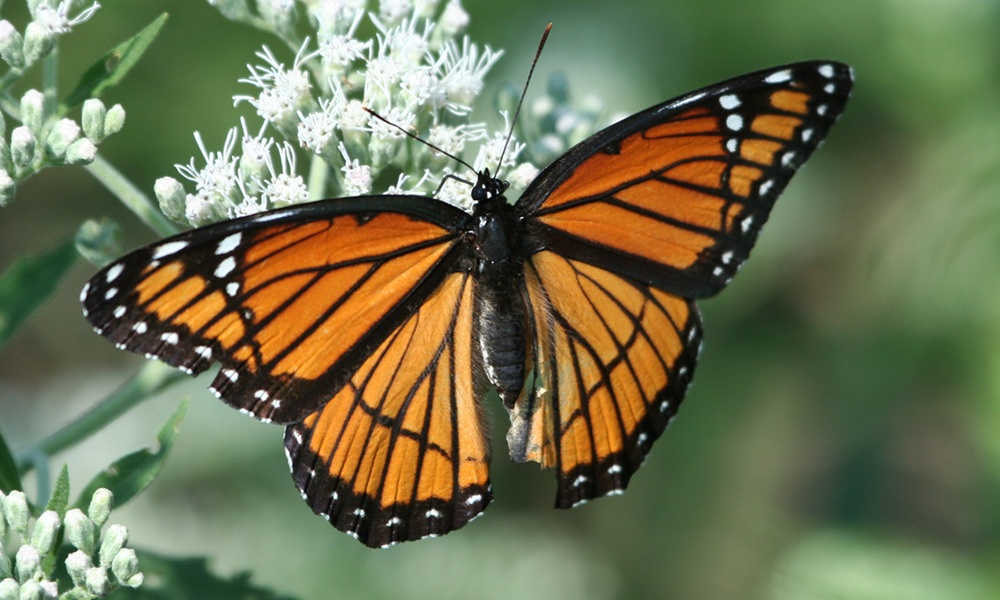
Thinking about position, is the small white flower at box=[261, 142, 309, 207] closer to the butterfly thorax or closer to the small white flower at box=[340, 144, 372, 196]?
the small white flower at box=[340, 144, 372, 196]

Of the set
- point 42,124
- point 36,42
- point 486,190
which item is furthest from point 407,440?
point 36,42

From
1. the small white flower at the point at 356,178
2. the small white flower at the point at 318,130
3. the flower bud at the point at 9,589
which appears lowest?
the flower bud at the point at 9,589

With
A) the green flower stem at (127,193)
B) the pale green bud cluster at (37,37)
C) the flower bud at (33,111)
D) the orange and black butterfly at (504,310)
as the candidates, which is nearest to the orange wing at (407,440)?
the orange and black butterfly at (504,310)

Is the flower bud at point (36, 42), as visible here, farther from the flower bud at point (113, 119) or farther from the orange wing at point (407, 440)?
the orange wing at point (407, 440)

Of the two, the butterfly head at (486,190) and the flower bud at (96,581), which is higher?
the butterfly head at (486,190)

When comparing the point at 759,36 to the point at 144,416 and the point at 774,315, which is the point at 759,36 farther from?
the point at 144,416

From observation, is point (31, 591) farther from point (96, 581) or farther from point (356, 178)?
point (356, 178)

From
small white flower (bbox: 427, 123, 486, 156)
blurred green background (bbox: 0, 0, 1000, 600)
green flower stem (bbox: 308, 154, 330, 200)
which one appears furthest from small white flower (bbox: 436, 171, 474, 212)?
blurred green background (bbox: 0, 0, 1000, 600)
